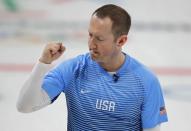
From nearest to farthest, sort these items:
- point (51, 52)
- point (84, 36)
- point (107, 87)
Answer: point (51, 52)
point (107, 87)
point (84, 36)

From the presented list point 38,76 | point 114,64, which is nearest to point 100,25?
point 114,64

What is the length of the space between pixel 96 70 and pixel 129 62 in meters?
0.12

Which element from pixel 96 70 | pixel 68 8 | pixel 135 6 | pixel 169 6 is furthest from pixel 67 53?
pixel 96 70

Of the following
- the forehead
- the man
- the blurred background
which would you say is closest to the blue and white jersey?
the man

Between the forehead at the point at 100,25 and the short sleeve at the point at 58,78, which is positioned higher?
the forehead at the point at 100,25

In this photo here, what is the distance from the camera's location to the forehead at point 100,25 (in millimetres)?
1507

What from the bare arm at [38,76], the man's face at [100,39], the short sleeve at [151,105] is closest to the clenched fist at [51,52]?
the bare arm at [38,76]

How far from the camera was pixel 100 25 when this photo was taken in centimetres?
151

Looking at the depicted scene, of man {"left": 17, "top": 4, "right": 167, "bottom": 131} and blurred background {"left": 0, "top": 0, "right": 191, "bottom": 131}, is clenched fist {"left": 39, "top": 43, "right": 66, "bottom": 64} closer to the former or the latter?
man {"left": 17, "top": 4, "right": 167, "bottom": 131}

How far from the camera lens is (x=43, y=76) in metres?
1.48

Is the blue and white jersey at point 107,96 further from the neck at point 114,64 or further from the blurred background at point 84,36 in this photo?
the blurred background at point 84,36

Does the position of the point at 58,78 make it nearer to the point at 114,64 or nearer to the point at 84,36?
the point at 114,64

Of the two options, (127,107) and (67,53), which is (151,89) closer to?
(127,107)

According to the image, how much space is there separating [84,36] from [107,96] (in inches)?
54.9
